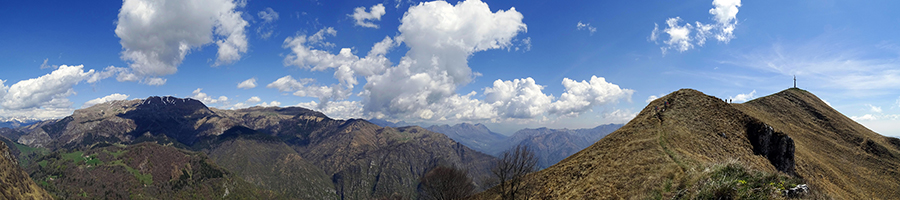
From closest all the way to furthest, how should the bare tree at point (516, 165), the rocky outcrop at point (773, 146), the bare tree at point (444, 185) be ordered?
the bare tree at point (516, 165) → the rocky outcrop at point (773, 146) → the bare tree at point (444, 185)

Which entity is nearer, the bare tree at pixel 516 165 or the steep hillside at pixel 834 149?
the bare tree at pixel 516 165

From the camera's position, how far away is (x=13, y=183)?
502ft

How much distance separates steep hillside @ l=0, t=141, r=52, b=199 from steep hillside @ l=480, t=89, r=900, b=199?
763 feet

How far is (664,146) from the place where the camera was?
3506 centimetres

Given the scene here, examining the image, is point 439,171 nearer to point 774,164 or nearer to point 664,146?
point 664,146

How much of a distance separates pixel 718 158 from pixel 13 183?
281 metres

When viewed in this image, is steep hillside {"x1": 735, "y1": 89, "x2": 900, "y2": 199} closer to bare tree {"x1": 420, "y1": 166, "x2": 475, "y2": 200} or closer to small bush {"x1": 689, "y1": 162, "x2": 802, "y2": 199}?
small bush {"x1": 689, "y1": 162, "x2": 802, "y2": 199}

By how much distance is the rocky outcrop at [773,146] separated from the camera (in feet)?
136

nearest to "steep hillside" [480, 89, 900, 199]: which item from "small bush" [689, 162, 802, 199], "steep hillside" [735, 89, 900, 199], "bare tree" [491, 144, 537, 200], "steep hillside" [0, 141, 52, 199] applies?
"small bush" [689, 162, 802, 199]

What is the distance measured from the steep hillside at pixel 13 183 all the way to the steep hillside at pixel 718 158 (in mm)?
232623

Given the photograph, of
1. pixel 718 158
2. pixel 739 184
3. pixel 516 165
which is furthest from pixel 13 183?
pixel 718 158

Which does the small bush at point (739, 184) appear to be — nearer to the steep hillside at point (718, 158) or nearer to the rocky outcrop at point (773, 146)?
the steep hillside at point (718, 158)

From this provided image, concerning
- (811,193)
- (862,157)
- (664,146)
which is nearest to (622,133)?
(664,146)

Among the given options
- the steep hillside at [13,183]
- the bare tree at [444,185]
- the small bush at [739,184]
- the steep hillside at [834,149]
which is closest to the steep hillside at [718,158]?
the small bush at [739,184]
